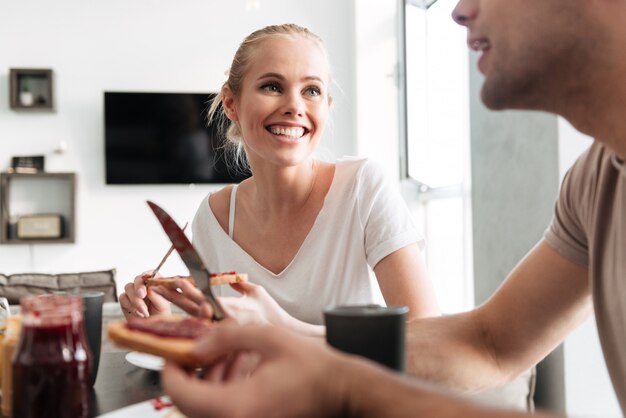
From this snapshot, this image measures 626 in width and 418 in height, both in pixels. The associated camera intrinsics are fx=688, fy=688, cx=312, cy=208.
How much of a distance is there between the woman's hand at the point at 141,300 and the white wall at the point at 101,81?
14.6ft

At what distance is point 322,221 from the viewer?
5.97 feet

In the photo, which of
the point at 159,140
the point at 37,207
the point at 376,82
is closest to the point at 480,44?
the point at 376,82

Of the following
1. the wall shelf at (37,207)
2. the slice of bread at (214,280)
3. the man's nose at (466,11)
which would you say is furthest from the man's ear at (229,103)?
the wall shelf at (37,207)

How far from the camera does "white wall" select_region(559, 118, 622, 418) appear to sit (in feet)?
7.44

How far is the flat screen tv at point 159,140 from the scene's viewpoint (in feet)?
19.5

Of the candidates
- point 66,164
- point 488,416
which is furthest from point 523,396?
point 66,164

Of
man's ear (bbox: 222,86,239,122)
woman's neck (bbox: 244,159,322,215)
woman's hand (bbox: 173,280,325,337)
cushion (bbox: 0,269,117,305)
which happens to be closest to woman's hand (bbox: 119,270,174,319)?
woman's hand (bbox: 173,280,325,337)

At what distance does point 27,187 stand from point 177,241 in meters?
5.49

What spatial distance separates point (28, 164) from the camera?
5.81m

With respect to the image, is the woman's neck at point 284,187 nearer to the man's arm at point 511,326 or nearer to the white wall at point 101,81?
the man's arm at point 511,326

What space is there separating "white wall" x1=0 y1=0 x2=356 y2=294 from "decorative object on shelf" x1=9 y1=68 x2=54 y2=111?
0.30 feet

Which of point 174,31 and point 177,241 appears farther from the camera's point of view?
point 174,31

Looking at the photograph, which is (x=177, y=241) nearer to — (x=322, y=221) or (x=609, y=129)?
(x=609, y=129)

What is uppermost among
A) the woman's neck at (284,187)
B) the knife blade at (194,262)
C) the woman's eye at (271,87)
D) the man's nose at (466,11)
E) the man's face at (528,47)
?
the woman's eye at (271,87)
